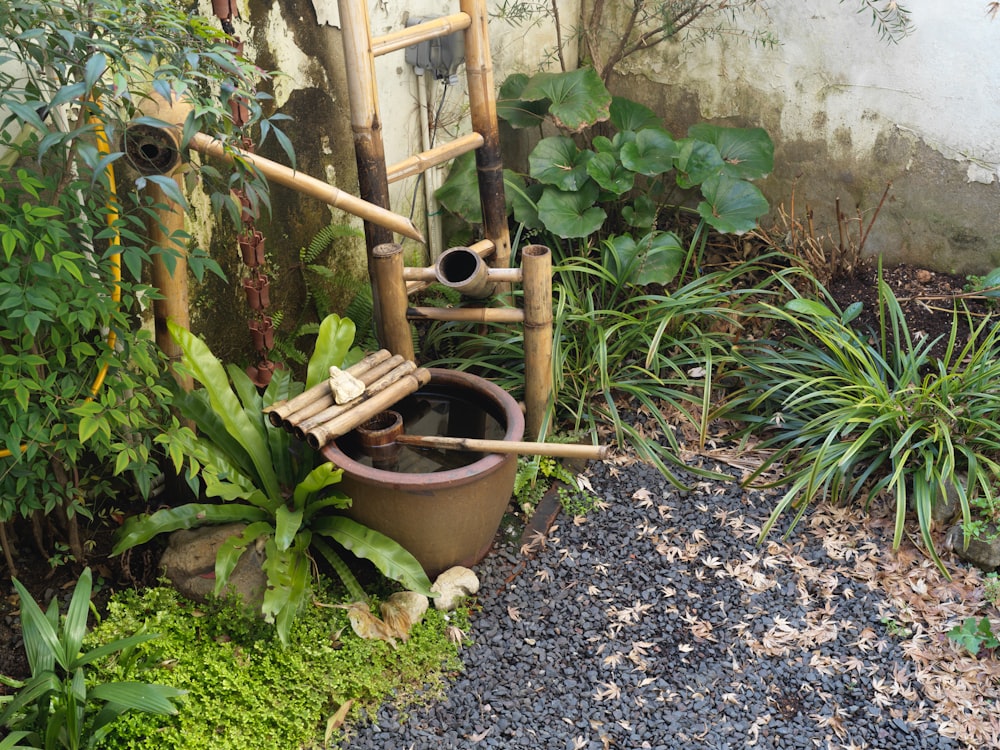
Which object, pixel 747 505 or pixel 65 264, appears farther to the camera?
pixel 747 505

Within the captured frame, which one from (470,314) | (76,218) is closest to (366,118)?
(470,314)

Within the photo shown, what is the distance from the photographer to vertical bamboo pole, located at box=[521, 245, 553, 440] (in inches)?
123

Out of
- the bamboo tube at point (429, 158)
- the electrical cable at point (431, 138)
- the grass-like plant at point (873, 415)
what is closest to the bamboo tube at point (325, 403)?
the bamboo tube at point (429, 158)

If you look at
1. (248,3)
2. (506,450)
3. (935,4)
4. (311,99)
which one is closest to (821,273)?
(935,4)

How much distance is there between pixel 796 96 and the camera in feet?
13.7

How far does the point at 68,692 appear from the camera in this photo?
2.19 metres

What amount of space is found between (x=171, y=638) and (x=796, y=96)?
349 cm

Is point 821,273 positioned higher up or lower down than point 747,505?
higher up

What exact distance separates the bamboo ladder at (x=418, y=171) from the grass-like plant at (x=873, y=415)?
2.88ft

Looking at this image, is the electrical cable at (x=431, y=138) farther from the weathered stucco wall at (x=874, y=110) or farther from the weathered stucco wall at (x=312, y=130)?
the weathered stucco wall at (x=874, y=110)

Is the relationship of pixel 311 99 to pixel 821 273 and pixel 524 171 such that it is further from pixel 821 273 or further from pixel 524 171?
pixel 821 273

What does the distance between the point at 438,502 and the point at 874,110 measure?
2.75 meters

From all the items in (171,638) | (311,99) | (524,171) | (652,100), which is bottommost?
(171,638)

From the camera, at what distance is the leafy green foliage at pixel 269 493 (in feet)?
8.82
